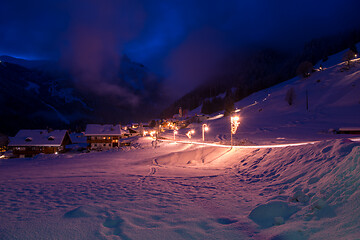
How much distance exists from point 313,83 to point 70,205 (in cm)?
8728

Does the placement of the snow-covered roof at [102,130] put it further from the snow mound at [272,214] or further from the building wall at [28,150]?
the snow mound at [272,214]

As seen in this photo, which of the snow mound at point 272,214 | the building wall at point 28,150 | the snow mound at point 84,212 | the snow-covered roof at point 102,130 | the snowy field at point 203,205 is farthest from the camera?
the snow-covered roof at point 102,130

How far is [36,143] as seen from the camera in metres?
48.0

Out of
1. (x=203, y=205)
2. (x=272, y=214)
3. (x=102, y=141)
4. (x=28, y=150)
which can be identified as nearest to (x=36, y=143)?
(x=28, y=150)

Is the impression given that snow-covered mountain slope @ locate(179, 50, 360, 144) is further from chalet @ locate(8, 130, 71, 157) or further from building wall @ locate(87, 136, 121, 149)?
chalet @ locate(8, 130, 71, 157)

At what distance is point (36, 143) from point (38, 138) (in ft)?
5.27

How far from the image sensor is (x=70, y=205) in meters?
7.36

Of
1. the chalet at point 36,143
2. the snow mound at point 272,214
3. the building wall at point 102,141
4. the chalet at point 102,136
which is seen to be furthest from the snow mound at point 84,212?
the building wall at point 102,141

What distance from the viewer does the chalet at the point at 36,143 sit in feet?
155

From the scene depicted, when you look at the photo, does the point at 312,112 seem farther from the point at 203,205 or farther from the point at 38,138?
the point at 38,138

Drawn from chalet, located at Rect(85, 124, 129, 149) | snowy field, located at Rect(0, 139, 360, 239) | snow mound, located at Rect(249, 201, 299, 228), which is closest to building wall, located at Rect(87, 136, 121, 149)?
chalet, located at Rect(85, 124, 129, 149)

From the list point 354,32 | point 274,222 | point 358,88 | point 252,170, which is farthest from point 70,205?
point 354,32

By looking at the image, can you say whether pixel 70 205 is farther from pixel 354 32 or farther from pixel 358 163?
pixel 354 32

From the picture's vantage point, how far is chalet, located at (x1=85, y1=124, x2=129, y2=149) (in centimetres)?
5709
